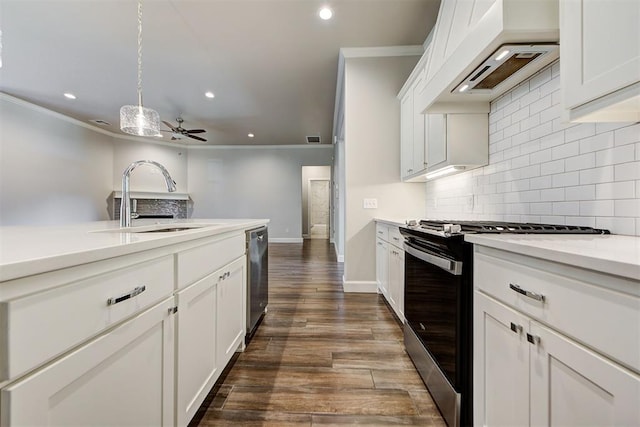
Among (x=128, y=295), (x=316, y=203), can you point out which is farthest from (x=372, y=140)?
(x=316, y=203)

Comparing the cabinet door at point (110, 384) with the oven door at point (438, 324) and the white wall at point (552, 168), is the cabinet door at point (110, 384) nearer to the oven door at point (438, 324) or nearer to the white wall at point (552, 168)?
the oven door at point (438, 324)

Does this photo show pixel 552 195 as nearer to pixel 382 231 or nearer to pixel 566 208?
pixel 566 208

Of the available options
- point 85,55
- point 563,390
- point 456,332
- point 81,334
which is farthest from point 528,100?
point 85,55

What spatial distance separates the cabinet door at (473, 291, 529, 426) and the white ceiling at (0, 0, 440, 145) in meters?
2.85

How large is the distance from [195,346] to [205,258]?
38 centimetres

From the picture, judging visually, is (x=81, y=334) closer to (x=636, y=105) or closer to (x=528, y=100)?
(x=636, y=105)

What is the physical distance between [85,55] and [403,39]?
414 centimetres

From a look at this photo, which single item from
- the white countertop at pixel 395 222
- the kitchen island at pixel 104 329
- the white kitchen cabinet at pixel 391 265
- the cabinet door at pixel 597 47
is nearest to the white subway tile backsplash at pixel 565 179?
the cabinet door at pixel 597 47

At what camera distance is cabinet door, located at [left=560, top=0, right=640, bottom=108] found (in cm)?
79

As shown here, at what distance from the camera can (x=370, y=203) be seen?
3.29 m

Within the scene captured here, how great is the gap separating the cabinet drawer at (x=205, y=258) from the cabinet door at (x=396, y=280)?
1.31 m

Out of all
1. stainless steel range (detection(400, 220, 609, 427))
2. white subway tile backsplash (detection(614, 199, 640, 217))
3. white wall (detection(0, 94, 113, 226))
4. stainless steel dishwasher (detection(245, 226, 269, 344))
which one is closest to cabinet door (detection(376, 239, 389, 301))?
stainless steel range (detection(400, 220, 609, 427))

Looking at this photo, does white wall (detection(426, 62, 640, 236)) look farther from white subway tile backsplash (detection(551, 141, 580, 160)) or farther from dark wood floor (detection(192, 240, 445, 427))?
dark wood floor (detection(192, 240, 445, 427))

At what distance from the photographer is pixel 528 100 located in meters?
1.63
